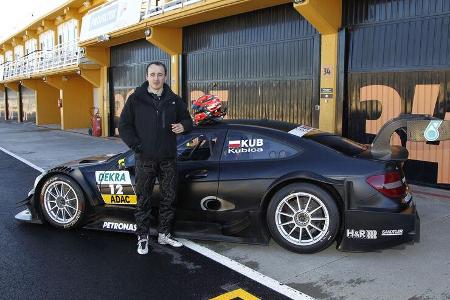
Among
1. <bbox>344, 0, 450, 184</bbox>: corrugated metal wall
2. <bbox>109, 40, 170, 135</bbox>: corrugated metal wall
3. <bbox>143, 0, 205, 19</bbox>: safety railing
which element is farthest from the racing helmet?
<bbox>109, 40, 170, 135</bbox>: corrugated metal wall

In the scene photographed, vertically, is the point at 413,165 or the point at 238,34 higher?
the point at 238,34

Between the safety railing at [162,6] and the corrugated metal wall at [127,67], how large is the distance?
185 cm

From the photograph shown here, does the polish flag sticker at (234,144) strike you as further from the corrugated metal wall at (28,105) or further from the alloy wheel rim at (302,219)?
the corrugated metal wall at (28,105)

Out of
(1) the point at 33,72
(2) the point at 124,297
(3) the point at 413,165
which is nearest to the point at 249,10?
(3) the point at 413,165

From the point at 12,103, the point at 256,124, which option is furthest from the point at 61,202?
the point at 12,103

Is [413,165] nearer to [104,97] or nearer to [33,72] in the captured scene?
[104,97]

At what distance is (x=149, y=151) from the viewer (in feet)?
14.8

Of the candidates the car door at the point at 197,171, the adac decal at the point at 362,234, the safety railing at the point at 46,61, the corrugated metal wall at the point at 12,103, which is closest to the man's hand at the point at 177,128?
the car door at the point at 197,171

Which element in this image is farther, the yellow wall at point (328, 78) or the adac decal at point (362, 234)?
the yellow wall at point (328, 78)

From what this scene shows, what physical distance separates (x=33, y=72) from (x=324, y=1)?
73.2ft

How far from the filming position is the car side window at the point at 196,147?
492 cm

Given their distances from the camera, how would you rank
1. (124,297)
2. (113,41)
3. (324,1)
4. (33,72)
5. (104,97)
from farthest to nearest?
(33,72) → (104,97) → (113,41) → (324,1) → (124,297)

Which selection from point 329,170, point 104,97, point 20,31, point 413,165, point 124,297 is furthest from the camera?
point 20,31

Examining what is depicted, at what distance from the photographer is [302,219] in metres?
4.42
